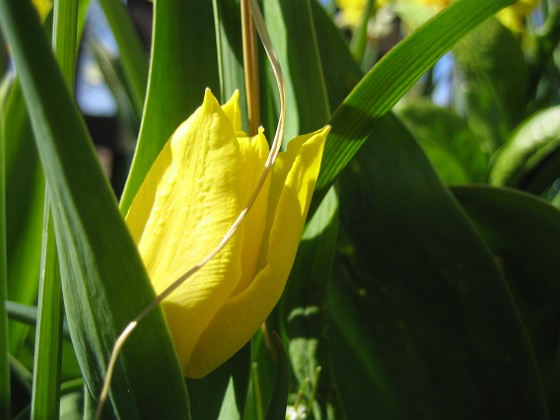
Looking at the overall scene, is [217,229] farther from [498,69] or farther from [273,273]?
[498,69]

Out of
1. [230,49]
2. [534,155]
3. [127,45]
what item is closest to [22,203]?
[127,45]

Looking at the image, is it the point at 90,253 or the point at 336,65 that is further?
the point at 336,65

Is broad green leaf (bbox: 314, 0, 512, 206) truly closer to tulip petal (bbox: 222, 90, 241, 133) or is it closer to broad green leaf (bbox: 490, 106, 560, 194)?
Answer: tulip petal (bbox: 222, 90, 241, 133)

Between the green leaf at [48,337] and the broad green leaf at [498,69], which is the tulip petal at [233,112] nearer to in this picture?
the green leaf at [48,337]

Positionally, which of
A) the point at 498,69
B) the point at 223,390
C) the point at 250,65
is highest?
the point at 498,69

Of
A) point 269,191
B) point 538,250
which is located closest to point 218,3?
point 269,191

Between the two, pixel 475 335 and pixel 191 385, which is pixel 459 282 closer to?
pixel 475 335
